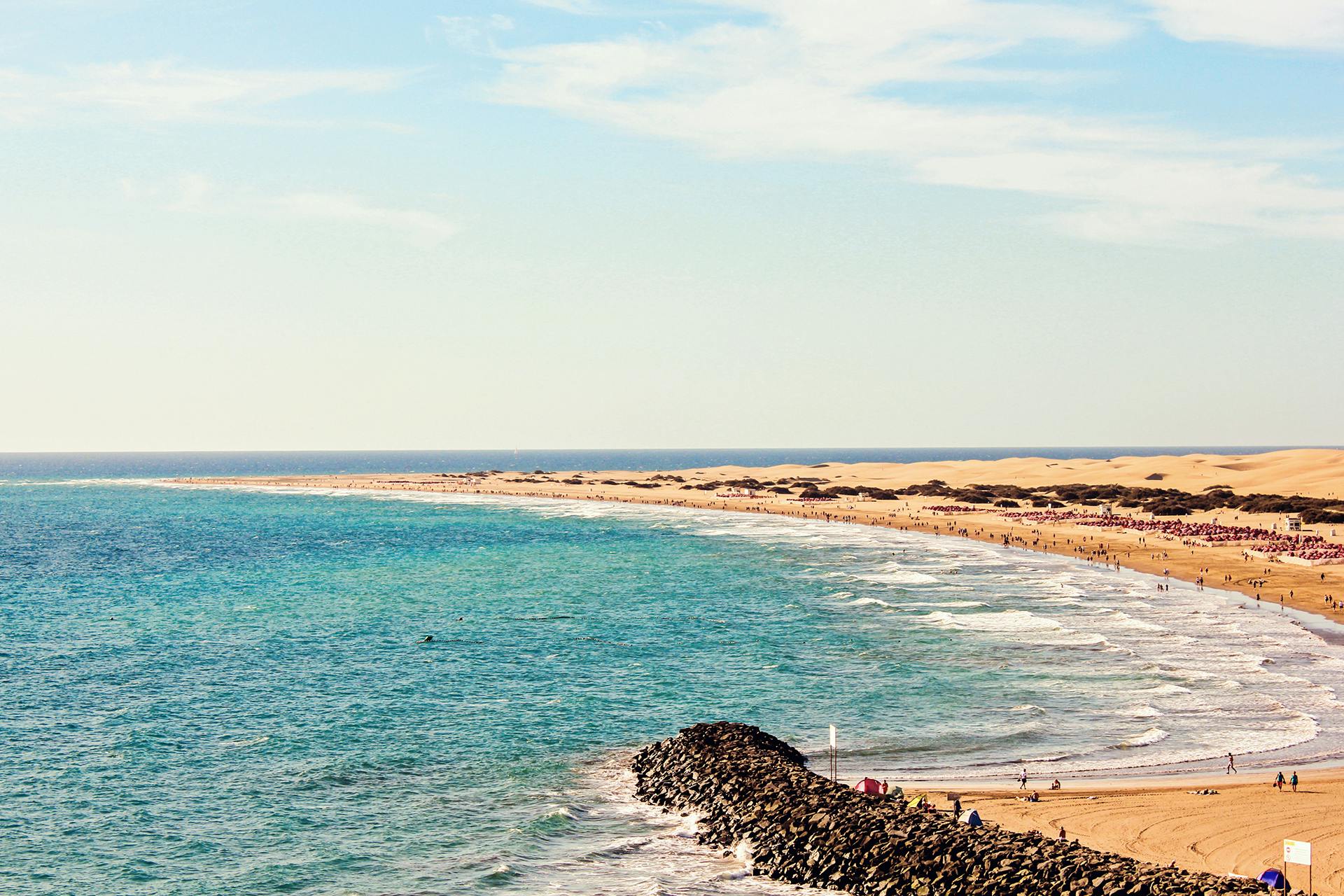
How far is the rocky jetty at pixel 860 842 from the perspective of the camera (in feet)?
72.0

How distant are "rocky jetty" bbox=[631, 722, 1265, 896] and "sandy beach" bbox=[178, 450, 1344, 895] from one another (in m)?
2.57

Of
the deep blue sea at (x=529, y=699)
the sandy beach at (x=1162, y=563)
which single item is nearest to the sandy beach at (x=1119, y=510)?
the sandy beach at (x=1162, y=563)

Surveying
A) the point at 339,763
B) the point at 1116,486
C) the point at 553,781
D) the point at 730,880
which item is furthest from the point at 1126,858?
the point at 1116,486

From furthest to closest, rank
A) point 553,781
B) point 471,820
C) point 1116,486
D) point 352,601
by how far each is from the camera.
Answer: point 1116,486
point 352,601
point 553,781
point 471,820

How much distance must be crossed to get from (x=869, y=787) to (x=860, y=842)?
3.63 m

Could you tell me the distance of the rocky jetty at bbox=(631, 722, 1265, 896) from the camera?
22.0 m

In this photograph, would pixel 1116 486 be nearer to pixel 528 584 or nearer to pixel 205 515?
pixel 528 584

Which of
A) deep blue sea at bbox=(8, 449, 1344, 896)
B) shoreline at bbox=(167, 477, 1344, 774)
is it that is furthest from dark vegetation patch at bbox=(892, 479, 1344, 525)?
deep blue sea at bbox=(8, 449, 1344, 896)

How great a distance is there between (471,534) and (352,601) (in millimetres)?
47140

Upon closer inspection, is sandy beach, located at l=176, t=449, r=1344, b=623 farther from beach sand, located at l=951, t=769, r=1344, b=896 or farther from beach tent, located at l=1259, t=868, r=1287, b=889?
beach tent, located at l=1259, t=868, r=1287, b=889

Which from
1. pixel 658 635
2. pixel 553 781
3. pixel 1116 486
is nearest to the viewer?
pixel 553 781

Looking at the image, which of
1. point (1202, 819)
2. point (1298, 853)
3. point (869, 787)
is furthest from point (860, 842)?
point (1202, 819)

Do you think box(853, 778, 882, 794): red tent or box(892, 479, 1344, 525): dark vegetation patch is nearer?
box(853, 778, 882, 794): red tent

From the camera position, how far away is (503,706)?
40438 mm
